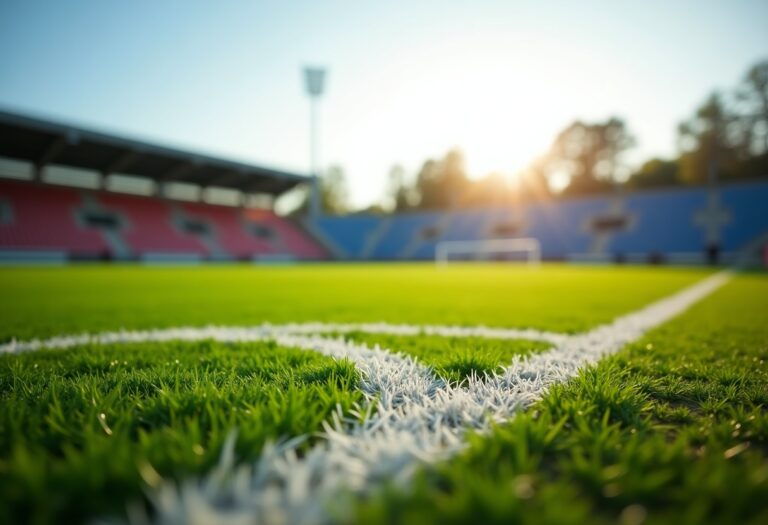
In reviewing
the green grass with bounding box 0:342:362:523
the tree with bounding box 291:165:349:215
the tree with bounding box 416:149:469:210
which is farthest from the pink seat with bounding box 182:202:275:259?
the green grass with bounding box 0:342:362:523

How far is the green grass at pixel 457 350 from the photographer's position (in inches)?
82.5

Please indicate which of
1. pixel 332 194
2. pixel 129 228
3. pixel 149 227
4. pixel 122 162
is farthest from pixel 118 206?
pixel 332 194

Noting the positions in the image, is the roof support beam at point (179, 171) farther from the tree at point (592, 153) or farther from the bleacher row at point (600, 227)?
the tree at point (592, 153)

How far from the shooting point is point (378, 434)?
50.4 inches

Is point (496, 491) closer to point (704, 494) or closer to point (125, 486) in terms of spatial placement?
point (704, 494)

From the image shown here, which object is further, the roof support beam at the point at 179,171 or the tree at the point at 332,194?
the tree at the point at 332,194

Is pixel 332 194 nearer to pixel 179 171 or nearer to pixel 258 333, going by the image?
pixel 179 171

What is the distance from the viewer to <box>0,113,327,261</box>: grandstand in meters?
21.5

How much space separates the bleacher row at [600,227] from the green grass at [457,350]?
92.8 feet

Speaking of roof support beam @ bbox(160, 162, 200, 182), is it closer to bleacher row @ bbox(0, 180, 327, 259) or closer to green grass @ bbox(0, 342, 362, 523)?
bleacher row @ bbox(0, 180, 327, 259)

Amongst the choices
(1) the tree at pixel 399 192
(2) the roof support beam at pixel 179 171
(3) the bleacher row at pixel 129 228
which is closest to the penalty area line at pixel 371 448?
(3) the bleacher row at pixel 129 228

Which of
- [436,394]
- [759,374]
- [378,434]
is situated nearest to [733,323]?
[759,374]

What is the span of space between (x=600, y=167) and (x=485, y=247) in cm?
2413

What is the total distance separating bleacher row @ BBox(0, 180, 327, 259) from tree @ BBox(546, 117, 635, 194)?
106ft
